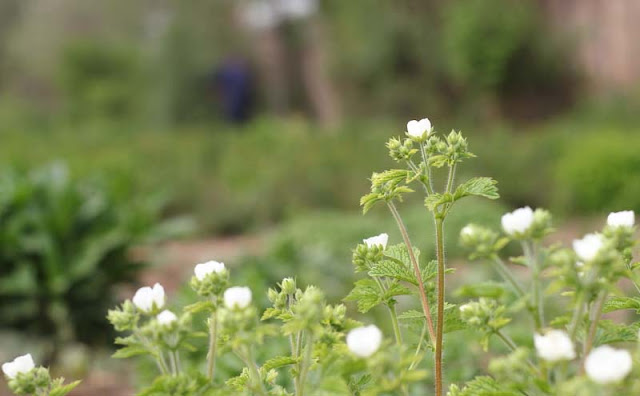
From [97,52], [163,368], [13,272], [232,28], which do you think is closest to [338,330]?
[163,368]

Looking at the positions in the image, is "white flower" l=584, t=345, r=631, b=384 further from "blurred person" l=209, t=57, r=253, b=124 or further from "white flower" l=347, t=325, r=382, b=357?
"blurred person" l=209, t=57, r=253, b=124

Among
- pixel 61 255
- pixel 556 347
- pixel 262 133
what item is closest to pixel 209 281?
pixel 556 347

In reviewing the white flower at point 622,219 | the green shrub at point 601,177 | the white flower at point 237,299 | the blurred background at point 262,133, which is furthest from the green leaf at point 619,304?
the green shrub at point 601,177

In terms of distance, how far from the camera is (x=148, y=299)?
38.4 inches

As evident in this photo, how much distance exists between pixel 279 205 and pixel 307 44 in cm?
1095

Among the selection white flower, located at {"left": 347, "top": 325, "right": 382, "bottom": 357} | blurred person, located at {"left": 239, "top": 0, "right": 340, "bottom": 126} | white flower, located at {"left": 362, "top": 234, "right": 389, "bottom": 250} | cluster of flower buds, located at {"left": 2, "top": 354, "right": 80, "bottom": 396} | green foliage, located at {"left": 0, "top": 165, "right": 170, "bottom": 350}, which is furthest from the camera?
blurred person, located at {"left": 239, "top": 0, "right": 340, "bottom": 126}

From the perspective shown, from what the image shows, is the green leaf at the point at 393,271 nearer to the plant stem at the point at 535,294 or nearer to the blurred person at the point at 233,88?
the plant stem at the point at 535,294

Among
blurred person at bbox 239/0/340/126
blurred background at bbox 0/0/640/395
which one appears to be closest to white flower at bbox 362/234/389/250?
blurred background at bbox 0/0/640/395

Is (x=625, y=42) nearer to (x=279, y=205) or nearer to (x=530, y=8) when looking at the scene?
(x=530, y=8)

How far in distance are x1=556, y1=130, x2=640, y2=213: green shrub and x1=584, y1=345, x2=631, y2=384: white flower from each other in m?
7.09

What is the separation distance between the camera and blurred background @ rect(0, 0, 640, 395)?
407 centimetres

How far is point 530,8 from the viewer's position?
569 inches

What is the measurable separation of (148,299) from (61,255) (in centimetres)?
327

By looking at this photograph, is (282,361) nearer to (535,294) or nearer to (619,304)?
(535,294)
